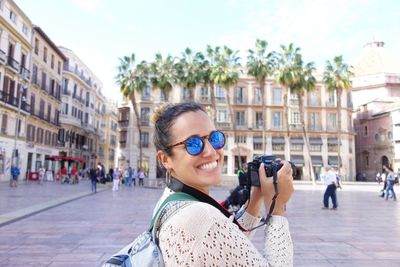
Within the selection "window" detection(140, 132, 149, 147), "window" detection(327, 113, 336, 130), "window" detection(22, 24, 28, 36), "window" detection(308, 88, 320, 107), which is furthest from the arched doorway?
"window" detection(22, 24, 28, 36)

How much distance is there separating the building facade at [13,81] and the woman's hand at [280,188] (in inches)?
1227

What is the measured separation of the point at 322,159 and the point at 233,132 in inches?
547

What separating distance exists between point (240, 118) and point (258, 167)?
51074 mm

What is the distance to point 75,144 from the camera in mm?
52625

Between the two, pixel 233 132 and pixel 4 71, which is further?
pixel 233 132

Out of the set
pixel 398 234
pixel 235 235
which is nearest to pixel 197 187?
pixel 235 235

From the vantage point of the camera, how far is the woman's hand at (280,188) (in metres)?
1.39

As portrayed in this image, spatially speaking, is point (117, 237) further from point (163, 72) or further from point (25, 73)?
point (163, 72)

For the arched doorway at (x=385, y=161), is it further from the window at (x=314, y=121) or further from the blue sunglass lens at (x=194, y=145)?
the blue sunglass lens at (x=194, y=145)

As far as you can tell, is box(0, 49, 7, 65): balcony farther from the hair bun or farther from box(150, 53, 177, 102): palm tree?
the hair bun

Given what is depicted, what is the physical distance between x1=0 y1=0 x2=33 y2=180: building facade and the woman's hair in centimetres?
3091

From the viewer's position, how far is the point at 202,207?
1131mm

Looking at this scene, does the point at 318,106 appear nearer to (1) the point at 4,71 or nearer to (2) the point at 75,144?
(2) the point at 75,144

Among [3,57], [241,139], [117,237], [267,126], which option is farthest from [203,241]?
[267,126]
